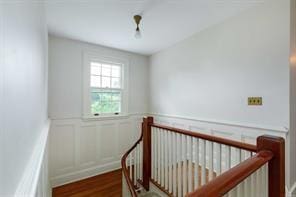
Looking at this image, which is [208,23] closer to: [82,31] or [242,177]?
[82,31]

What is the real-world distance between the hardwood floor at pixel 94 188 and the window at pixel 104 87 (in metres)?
1.28

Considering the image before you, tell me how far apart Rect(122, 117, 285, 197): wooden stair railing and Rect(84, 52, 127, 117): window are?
1376mm

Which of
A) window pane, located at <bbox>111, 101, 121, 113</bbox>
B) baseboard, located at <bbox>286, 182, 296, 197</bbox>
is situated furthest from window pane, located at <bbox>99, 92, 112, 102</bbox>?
baseboard, located at <bbox>286, 182, 296, 197</bbox>

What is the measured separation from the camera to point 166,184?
2.19 meters

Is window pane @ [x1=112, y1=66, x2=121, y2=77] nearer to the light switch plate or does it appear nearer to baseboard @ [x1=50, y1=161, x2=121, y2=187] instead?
baseboard @ [x1=50, y1=161, x2=121, y2=187]

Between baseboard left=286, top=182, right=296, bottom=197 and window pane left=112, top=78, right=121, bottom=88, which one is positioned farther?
window pane left=112, top=78, right=121, bottom=88

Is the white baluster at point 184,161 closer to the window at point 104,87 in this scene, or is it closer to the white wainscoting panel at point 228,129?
the white wainscoting panel at point 228,129

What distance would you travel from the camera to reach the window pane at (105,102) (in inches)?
135

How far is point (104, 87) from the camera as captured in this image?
3.55 meters

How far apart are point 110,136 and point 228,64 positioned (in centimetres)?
272

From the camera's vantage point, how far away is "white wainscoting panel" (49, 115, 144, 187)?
9.70ft

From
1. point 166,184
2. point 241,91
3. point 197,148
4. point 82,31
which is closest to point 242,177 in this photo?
point 197,148

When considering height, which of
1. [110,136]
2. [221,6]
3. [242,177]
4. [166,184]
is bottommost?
[166,184]

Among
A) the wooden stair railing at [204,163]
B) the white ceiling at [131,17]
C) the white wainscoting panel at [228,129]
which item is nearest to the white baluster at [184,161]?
the wooden stair railing at [204,163]
